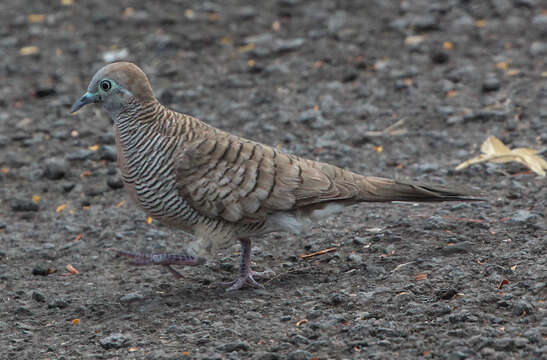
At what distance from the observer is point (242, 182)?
5.36 m

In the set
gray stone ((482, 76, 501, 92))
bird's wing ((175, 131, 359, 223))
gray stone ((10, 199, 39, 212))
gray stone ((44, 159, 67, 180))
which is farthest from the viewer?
gray stone ((482, 76, 501, 92))

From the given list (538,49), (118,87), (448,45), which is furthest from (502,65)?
(118,87)

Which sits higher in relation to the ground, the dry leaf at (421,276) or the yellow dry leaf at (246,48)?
the yellow dry leaf at (246,48)

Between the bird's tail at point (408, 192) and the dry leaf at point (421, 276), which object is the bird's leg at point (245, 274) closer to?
the bird's tail at point (408, 192)

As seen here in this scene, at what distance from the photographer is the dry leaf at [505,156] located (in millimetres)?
6750

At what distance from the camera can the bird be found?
533 cm

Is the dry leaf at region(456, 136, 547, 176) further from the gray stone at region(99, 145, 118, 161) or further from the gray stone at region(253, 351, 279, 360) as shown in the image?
the gray stone at region(253, 351, 279, 360)

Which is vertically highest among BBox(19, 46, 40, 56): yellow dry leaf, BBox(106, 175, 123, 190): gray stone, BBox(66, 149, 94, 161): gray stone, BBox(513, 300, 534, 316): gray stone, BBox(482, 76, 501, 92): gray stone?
BBox(19, 46, 40, 56): yellow dry leaf

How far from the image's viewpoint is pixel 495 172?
6.94 meters

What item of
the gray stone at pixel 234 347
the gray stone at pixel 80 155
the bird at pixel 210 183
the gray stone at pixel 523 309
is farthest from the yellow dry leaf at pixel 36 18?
the gray stone at pixel 523 309

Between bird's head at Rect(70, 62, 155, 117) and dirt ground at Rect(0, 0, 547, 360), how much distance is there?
3.94 feet

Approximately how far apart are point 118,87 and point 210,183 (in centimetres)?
85

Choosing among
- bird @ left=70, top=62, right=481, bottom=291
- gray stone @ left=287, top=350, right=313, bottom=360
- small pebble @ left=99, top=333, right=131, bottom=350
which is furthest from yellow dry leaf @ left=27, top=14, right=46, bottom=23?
gray stone @ left=287, top=350, right=313, bottom=360

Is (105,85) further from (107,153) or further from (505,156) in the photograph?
(505,156)
